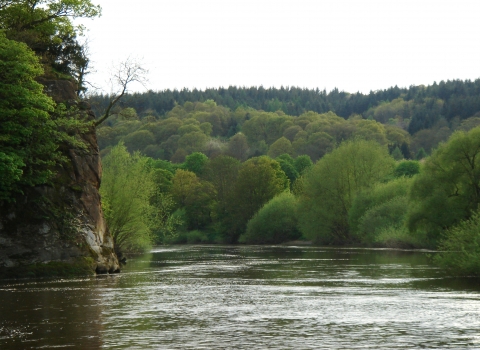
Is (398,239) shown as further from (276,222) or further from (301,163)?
(301,163)

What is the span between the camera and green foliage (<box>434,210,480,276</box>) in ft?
138

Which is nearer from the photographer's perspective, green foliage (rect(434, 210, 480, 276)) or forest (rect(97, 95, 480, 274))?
green foliage (rect(434, 210, 480, 276))

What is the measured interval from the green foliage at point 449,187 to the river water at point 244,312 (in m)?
23.4

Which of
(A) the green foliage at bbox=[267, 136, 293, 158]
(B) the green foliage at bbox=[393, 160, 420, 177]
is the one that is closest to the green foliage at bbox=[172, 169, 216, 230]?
(B) the green foliage at bbox=[393, 160, 420, 177]

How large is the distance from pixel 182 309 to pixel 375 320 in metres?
8.17

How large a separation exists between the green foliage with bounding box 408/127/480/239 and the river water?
2345cm

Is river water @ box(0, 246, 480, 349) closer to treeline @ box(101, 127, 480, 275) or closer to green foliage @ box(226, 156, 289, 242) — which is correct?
treeline @ box(101, 127, 480, 275)

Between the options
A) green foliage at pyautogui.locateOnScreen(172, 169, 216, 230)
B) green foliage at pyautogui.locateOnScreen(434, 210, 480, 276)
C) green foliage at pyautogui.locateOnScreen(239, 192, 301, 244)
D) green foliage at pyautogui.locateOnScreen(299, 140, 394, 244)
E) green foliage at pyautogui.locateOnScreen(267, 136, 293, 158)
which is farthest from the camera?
green foliage at pyautogui.locateOnScreen(267, 136, 293, 158)

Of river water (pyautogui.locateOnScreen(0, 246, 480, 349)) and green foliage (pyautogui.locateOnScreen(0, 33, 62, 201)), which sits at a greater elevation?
green foliage (pyautogui.locateOnScreen(0, 33, 62, 201))

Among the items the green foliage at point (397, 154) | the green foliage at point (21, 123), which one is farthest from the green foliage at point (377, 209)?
the green foliage at point (397, 154)

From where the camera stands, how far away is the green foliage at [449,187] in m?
69.9

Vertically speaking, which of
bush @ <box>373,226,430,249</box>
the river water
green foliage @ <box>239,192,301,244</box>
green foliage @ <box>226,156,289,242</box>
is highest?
green foliage @ <box>226,156,289,242</box>

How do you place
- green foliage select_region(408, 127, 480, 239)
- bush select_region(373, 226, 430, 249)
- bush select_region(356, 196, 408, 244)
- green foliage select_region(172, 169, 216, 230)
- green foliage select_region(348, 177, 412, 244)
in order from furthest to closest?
green foliage select_region(172, 169, 216, 230) < green foliage select_region(348, 177, 412, 244) < bush select_region(356, 196, 408, 244) < bush select_region(373, 226, 430, 249) < green foliage select_region(408, 127, 480, 239)

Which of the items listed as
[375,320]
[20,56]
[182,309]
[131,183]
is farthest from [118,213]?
[375,320]
